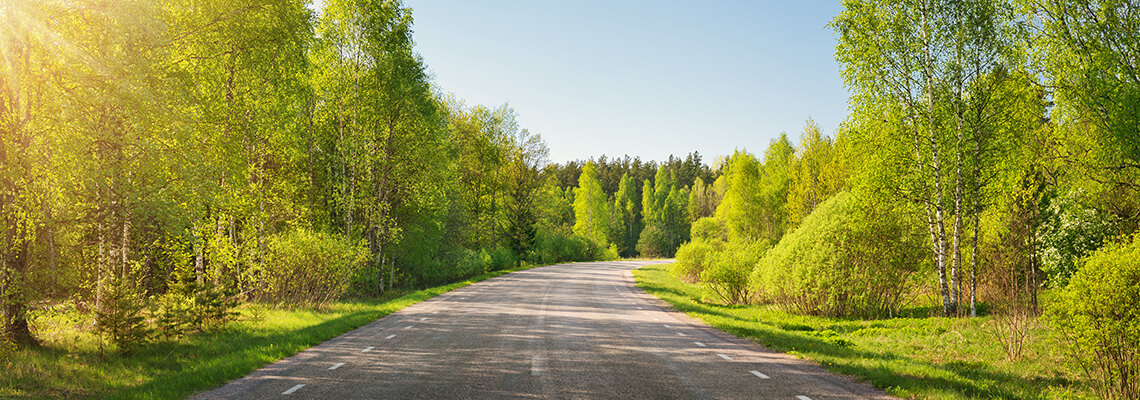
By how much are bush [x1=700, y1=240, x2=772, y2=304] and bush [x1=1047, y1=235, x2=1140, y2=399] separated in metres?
13.7

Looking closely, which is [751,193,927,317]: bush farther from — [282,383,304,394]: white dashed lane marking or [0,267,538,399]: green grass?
[282,383,304,394]: white dashed lane marking

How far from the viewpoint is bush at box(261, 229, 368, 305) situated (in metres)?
16.3

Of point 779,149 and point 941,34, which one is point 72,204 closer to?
point 941,34

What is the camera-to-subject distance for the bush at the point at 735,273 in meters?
21.0

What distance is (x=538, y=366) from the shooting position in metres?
8.13

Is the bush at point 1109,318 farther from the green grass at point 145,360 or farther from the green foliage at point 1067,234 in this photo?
the green grass at point 145,360

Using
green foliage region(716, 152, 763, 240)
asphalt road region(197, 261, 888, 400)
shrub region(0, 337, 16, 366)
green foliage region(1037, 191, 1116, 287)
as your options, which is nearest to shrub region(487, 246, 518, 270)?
green foliage region(716, 152, 763, 240)

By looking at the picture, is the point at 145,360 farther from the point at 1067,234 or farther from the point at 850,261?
the point at 1067,234

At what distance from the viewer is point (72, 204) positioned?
348 inches

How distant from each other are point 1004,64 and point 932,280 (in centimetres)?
717

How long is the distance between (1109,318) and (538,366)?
7462mm

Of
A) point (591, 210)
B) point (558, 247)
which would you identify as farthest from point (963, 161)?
point (591, 210)

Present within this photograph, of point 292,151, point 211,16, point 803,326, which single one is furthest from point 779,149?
point 211,16

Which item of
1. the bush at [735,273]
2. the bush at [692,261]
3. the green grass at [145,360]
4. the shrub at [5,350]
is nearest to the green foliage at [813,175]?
the bush at [692,261]
